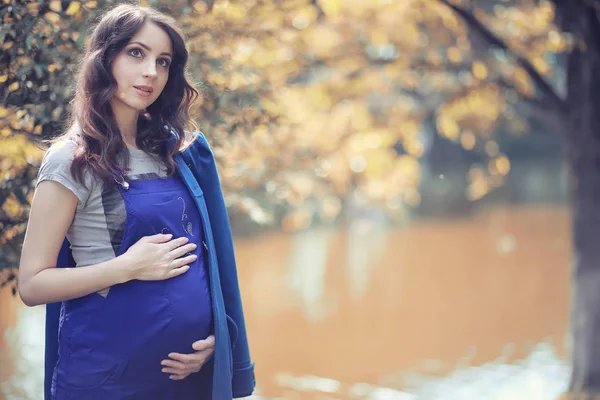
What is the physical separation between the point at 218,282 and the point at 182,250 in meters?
0.16

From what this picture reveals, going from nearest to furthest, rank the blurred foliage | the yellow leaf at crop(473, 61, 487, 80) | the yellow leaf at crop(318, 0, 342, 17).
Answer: the blurred foliage, the yellow leaf at crop(318, 0, 342, 17), the yellow leaf at crop(473, 61, 487, 80)

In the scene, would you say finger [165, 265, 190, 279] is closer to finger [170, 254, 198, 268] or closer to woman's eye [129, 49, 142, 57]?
finger [170, 254, 198, 268]

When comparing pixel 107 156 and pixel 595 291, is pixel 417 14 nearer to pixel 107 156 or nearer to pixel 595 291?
pixel 595 291

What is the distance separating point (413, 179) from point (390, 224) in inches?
444

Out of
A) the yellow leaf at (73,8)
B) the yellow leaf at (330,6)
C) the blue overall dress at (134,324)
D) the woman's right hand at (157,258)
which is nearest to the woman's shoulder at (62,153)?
the blue overall dress at (134,324)

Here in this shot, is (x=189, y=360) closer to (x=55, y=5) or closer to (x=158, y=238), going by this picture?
(x=158, y=238)

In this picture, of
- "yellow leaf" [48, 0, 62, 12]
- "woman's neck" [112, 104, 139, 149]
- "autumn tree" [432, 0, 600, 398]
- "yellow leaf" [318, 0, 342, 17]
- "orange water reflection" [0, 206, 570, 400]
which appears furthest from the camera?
"orange water reflection" [0, 206, 570, 400]

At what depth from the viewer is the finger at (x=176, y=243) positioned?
2.06 m

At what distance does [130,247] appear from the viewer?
2.03m

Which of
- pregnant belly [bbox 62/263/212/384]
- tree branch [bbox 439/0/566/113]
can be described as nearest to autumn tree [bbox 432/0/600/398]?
tree branch [bbox 439/0/566/113]

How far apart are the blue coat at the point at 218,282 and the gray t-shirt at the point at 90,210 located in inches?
4.4

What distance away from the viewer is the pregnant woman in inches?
78.5

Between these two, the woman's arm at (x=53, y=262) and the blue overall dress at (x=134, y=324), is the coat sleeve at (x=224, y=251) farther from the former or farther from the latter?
the woman's arm at (x=53, y=262)

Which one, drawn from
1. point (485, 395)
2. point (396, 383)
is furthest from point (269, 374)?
point (485, 395)
